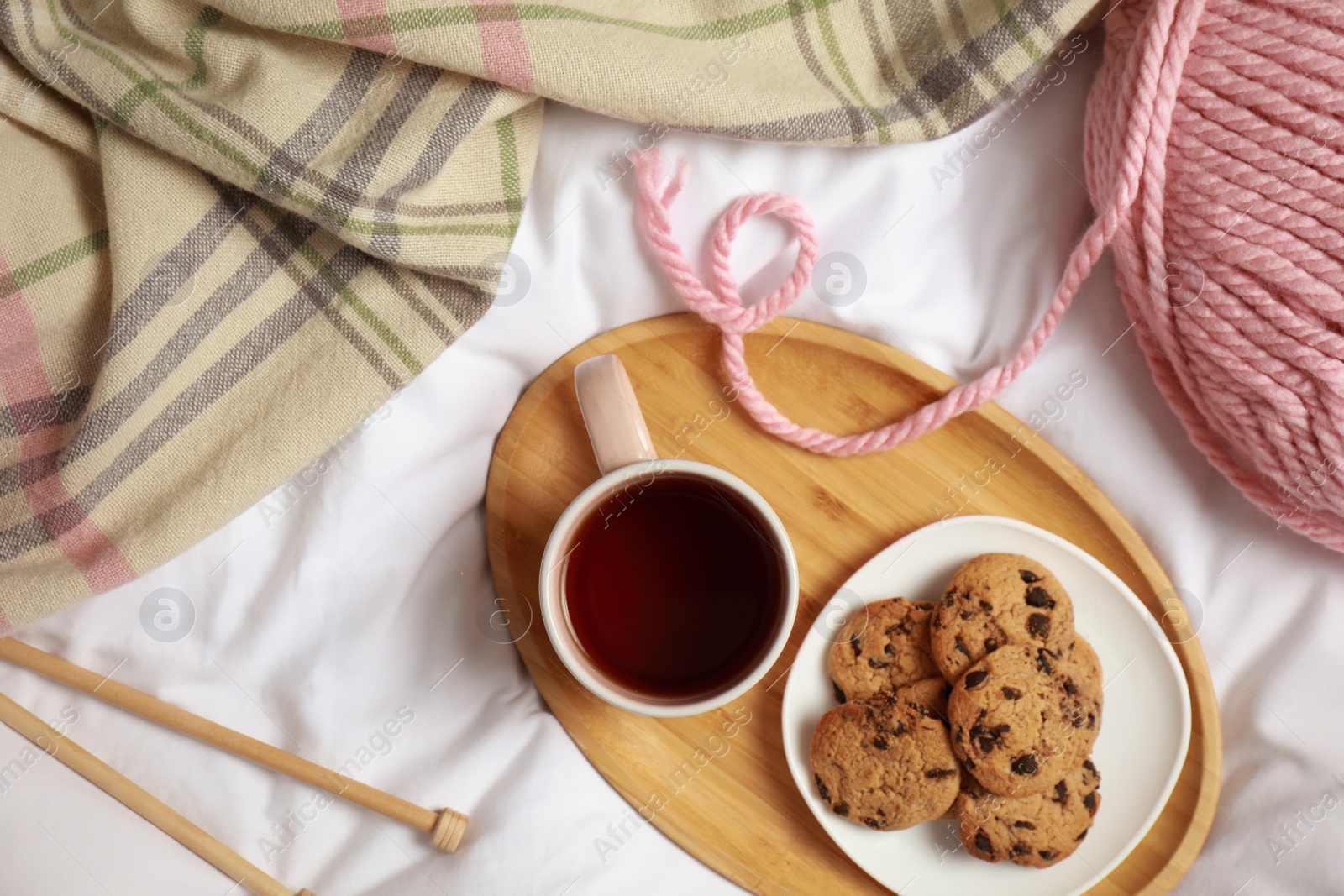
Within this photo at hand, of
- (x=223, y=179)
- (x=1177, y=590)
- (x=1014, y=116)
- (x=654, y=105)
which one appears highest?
(x=223, y=179)

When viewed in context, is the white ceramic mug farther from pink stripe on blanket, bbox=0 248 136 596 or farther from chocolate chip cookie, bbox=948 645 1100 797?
pink stripe on blanket, bbox=0 248 136 596

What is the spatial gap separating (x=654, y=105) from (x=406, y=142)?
0.18m

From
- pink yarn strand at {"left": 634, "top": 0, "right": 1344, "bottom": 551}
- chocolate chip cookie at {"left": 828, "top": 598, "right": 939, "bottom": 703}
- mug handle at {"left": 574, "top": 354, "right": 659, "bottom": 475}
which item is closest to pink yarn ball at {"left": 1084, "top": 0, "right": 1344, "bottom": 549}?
pink yarn strand at {"left": 634, "top": 0, "right": 1344, "bottom": 551}

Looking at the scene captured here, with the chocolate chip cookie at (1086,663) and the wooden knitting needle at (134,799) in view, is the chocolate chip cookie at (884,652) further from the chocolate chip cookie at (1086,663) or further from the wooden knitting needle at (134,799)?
the wooden knitting needle at (134,799)

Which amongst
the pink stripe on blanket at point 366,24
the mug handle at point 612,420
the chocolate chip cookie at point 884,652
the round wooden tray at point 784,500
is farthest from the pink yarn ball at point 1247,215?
the pink stripe on blanket at point 366,24

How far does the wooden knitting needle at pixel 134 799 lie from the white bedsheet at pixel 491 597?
20 millimetres

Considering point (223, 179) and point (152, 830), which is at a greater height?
point (223, 179)

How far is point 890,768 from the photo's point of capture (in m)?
0.62

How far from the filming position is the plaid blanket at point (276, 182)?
1.96 feet

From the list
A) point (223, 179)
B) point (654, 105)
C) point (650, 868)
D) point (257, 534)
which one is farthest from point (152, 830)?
point (654, 105)

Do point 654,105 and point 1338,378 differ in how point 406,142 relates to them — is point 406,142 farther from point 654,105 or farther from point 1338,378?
point 1338,378

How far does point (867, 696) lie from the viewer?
25.6 inches

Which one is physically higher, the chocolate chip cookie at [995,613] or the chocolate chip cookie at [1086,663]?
the chocolate chip cookie at [995,613]

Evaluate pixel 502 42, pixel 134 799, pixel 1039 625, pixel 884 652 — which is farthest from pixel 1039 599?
pixel 134 799
